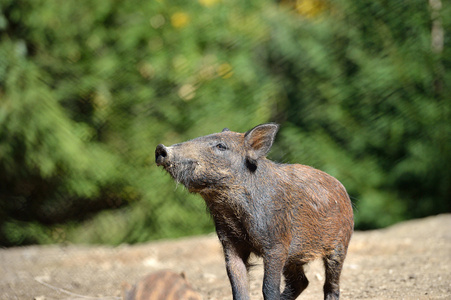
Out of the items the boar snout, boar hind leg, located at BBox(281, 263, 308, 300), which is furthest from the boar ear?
boar hind leg, located at BBox(281, 263, 308, 300)

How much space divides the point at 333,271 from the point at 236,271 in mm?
820

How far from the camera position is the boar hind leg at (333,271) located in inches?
178

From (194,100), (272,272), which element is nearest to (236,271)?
(272,272)

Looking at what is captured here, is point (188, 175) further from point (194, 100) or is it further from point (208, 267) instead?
point (194, 100)

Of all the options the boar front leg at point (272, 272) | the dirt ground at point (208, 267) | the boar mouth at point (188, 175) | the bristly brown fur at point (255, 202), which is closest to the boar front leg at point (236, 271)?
the bristly brown fur at point (255, 202)

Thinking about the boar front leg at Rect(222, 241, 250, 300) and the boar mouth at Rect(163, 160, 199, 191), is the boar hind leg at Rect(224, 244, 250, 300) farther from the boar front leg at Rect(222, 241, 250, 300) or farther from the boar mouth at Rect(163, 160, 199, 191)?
the boar mouth at Rect(163, 160, 199, 191)

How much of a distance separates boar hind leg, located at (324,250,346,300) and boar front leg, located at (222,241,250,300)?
70 centimetres

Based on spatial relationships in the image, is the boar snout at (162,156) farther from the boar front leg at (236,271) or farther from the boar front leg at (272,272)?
the boar front leg at (272,272)

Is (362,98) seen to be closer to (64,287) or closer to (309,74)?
(309,74)

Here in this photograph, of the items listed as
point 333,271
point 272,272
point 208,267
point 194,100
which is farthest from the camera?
point 194,100

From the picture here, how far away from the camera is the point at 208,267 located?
24.6 feet

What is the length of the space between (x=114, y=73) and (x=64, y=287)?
12.8 ft

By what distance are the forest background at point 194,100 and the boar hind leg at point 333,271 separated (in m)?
4.81

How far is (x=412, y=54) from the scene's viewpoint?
9961mm
